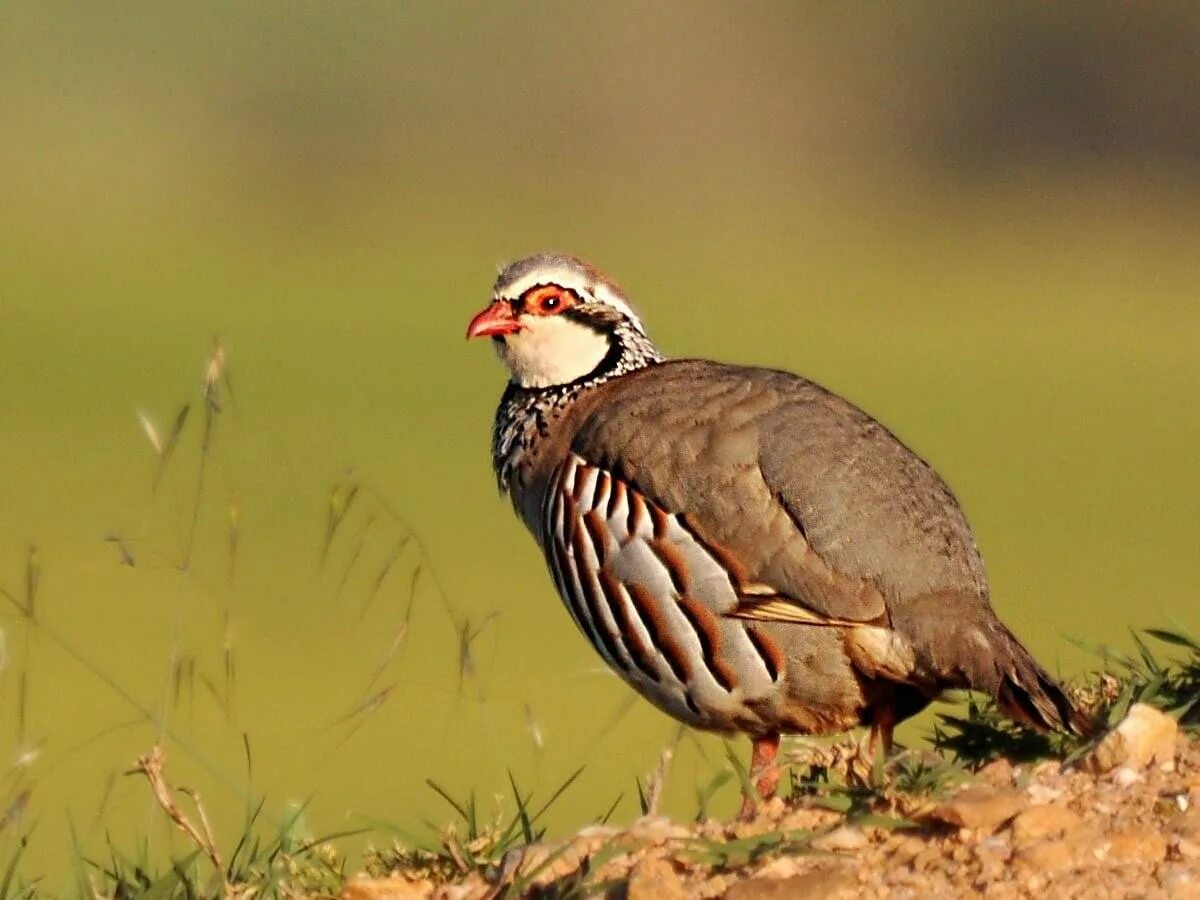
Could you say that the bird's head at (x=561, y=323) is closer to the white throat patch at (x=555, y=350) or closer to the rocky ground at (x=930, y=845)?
the white throat patch at (x=555, y=350)

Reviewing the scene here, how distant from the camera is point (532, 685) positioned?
44.3 feet

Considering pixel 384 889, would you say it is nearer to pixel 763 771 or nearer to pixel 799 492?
pixel 763 771

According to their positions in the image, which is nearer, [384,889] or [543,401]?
[384,889]

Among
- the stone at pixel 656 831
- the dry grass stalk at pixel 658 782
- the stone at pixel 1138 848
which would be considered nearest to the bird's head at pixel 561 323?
the dry grass stalk at pixel 658 782

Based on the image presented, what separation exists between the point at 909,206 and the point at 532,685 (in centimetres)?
3755

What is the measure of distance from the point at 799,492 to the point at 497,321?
4.48 feet

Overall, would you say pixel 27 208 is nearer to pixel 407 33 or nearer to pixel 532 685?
pixel 407 33

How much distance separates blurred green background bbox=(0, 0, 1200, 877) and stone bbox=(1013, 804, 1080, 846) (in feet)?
2.81

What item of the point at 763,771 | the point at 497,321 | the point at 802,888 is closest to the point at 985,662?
the point at 763,771

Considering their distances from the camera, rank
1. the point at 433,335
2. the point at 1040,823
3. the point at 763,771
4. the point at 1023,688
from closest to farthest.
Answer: the point at 1040,823 < the point at 763,771 < the point at 1023,688 < the point at 433,335

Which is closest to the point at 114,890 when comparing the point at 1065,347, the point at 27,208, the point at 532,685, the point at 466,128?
the point at 532,685

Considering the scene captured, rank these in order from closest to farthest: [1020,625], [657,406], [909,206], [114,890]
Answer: [114,890] < [657,406] < [1020,625] < [909,206]

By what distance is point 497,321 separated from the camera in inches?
260

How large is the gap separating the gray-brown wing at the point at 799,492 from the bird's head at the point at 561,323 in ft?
2.25
